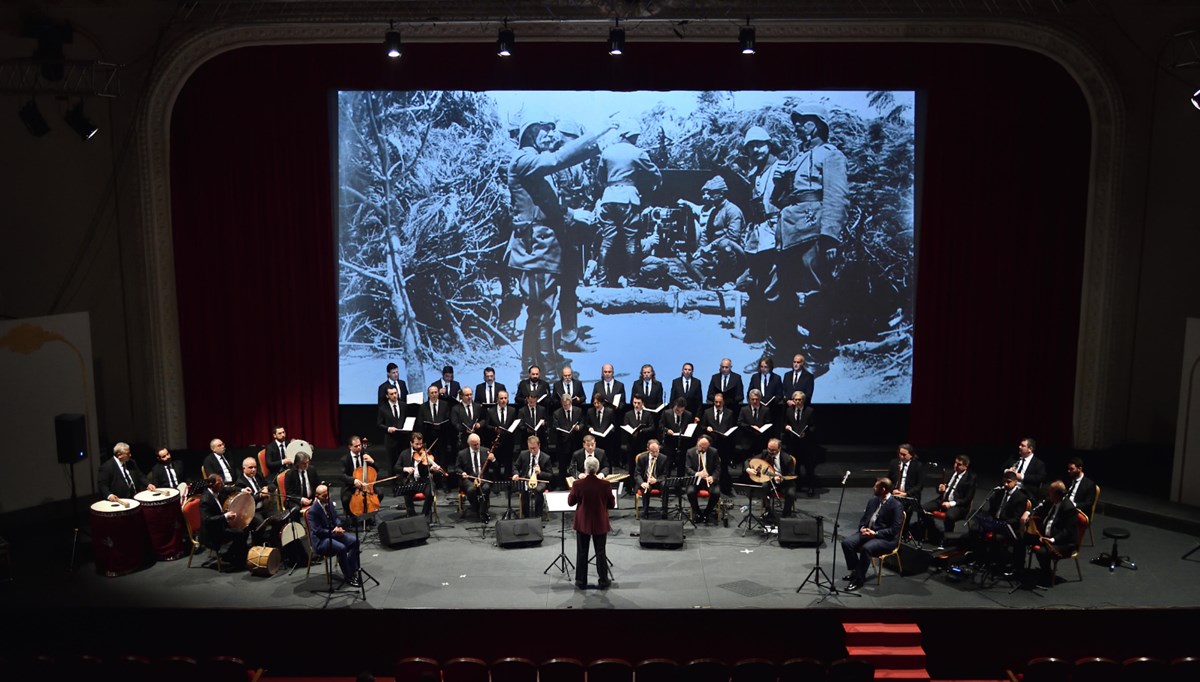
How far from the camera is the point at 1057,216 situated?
1425cm

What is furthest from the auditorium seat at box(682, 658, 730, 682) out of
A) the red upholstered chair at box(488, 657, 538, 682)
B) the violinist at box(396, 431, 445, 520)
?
the violinist at box(396, 431, 445, 520)

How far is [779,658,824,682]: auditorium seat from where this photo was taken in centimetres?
788

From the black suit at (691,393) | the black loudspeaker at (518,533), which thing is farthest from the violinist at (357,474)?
the black suit at (691,393)

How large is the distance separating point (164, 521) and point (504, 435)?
423 centimetres

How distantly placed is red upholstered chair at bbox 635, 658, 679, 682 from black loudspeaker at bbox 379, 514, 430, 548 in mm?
4545

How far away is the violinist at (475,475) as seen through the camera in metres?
12.5

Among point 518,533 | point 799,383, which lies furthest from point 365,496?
point 799,383

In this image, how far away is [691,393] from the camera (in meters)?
13.9

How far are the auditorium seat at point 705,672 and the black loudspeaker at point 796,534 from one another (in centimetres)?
383

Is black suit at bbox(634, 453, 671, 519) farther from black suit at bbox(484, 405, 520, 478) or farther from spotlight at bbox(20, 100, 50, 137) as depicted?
spotlight at bbox(20, 100, 50, 137)

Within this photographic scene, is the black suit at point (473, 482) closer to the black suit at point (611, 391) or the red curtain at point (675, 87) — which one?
the black suit at point (611, 391)

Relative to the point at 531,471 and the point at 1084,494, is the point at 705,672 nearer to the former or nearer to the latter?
the point at 531,471

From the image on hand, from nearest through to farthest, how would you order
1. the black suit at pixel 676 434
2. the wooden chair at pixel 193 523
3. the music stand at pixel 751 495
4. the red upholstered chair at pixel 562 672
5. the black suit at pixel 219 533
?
the red upholstered chair at pixel 562 672
the black suit at pixel 219 533
the wooden chair at pixel 193 523
the music stand at pixel 751 495
the black suit at pixel 676 434

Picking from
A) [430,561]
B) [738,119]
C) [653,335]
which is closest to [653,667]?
[430,561]
